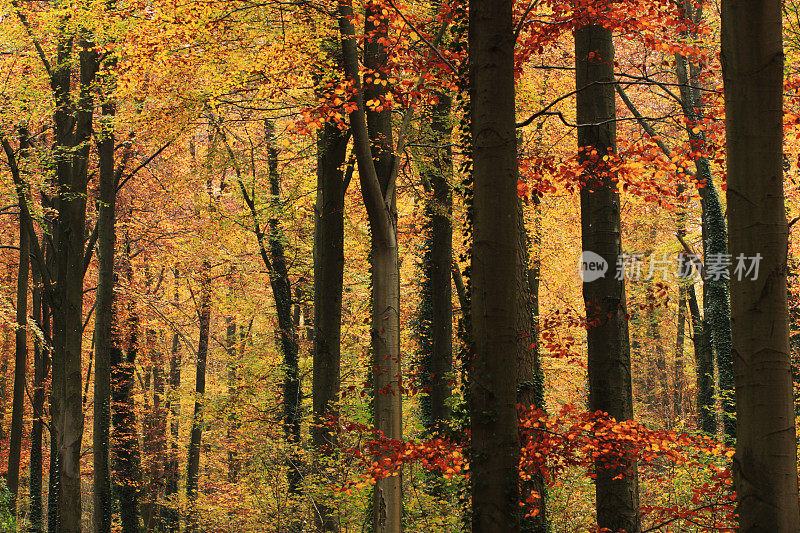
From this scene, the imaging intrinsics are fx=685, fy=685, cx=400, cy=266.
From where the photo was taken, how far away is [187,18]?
8.73 m

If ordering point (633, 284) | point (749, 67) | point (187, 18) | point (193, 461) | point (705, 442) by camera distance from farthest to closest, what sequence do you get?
point (633, 284)
point (193, 461)
point (187, 18)
point (705, 442)
point (749, 67)

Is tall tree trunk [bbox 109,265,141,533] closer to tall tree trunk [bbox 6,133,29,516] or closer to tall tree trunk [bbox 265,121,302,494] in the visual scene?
tall tree trunk [bbox 6,133,29,516]

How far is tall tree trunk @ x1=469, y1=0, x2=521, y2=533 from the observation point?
470cm

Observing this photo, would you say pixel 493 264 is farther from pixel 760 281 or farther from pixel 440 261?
pixel 440 261

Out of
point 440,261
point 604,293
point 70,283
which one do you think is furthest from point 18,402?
point 604,293

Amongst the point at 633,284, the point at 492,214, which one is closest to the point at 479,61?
the point at 492,214

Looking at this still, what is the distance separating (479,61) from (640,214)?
59.1 ft

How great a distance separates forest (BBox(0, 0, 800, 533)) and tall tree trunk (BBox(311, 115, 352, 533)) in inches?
1.8

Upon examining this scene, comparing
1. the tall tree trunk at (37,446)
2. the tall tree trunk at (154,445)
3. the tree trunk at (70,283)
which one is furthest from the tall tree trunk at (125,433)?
the tree trunk at (70,283)

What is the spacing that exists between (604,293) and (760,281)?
3.19 m

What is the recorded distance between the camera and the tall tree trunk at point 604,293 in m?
6.62

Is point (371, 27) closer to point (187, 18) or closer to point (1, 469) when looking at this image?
point (187, 18)

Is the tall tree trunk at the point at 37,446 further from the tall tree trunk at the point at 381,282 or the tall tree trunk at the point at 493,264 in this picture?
the tall tree trunk at the point at 493,264

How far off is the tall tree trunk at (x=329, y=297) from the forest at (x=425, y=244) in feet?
0.15
